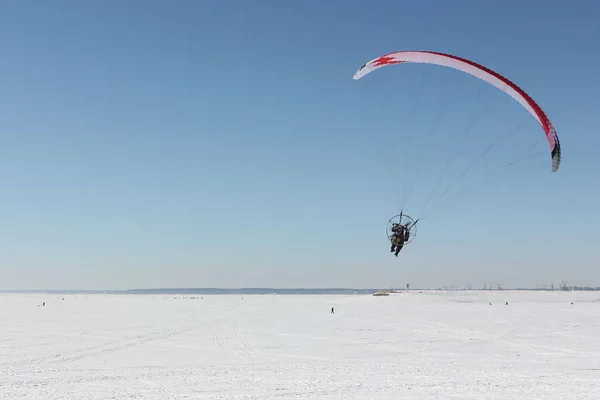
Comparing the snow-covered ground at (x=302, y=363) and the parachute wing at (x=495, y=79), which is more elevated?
the parachute wing at (x=495, y=79)

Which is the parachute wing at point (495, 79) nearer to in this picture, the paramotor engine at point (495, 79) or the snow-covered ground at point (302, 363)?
the paramotor engine at point (495, 79)

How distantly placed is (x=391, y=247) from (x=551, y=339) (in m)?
7.45

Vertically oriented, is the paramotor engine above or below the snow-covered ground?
above

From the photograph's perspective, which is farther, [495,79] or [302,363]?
[495,79]

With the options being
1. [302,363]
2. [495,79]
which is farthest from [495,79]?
[302,363]

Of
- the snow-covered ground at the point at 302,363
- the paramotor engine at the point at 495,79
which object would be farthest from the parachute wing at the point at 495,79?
the snow-covered ground at the point at 302,363

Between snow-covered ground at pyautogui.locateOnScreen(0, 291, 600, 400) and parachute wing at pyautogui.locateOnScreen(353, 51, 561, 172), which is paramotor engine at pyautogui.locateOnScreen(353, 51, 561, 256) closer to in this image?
parachute wing at pyautogui.locateOnScreen(353, 51, 561, 172)

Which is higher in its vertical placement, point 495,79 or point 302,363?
A: point 495,79

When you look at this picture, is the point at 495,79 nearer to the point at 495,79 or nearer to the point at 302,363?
the point at 495,79

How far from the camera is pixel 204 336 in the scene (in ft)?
76.7

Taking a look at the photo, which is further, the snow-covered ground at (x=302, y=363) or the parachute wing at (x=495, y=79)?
the parachute wing at (x=495, y=79)

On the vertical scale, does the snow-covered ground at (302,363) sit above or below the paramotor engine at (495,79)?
below

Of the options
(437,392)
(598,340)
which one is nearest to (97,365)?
(437,392)

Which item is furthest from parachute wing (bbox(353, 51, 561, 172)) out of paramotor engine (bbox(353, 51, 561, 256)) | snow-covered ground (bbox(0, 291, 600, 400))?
snow-covered ground (bbox(0, 291, 600, 400))
